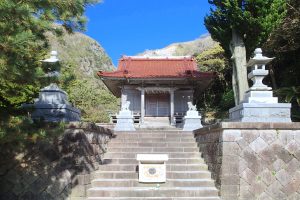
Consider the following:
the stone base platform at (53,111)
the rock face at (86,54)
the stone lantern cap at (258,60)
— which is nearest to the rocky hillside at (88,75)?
the rock face at (86,54)

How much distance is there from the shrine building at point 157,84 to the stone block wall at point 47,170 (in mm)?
10583

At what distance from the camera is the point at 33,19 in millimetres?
4438

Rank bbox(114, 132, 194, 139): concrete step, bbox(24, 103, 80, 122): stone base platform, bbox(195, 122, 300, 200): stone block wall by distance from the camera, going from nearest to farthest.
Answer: bbox(195, 122, 300, 200): stone block wall, bbox(24, 103, 80, 122): stone base platform, bbox(114, 132, 194, 139): concrete step

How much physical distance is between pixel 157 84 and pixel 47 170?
40.6 ft

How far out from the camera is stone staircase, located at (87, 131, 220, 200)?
24.2 feet

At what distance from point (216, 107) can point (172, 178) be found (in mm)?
16101

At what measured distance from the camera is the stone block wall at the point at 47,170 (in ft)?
21.8

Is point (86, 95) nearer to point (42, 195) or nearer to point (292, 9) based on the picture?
point (292, 9)

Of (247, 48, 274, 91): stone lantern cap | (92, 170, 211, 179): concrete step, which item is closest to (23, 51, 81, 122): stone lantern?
(92, 170, 211, 179): concrete step

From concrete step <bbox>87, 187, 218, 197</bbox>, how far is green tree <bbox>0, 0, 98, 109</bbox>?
10.0ft

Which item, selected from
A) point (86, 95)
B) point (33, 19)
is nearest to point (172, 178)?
point (33, 19)

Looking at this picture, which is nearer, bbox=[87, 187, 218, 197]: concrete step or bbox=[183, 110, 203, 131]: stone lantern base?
bbox=[87, 187, 218, 197]: concrete step

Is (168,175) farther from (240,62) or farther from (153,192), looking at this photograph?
(240,62)

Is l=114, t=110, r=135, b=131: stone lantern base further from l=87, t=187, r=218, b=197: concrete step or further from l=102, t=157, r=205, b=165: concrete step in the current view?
l=87, t=187, r=218, b=197: concrete step
